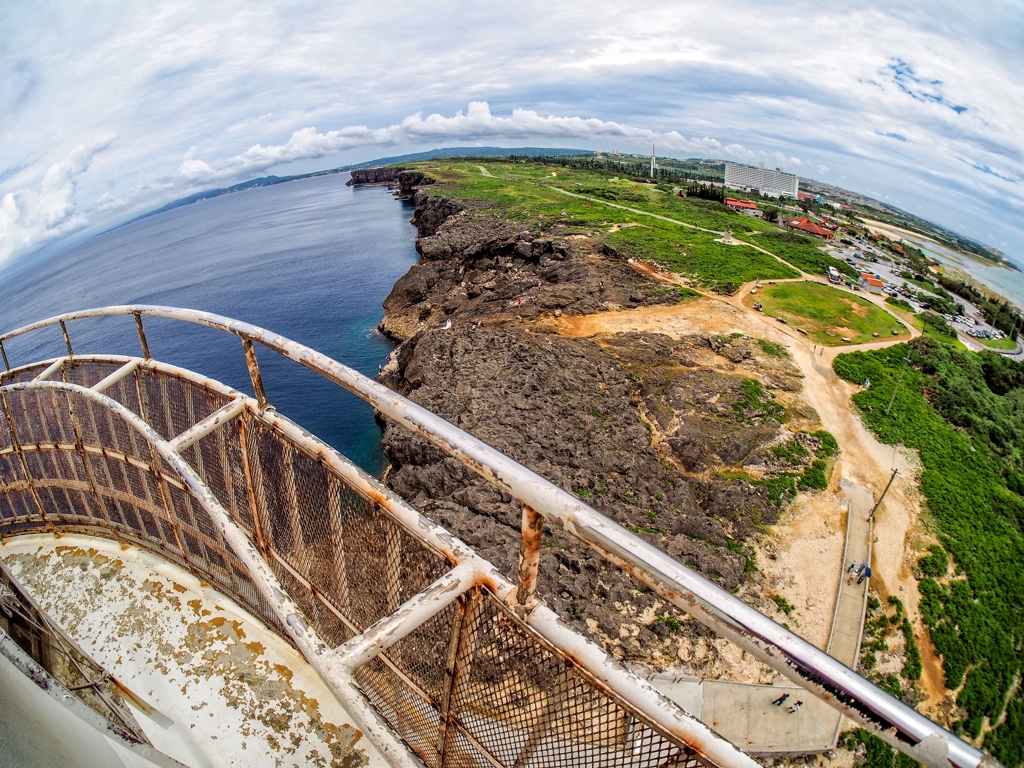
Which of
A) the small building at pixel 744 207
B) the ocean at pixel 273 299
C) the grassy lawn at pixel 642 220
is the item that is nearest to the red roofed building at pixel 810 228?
the small building at pixel 744 207

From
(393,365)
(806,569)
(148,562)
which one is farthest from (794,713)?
(393,365)

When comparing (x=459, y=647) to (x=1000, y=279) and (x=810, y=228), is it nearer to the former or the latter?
(x=810, y=228)

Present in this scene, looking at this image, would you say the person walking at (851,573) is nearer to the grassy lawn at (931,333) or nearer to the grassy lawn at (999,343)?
the grassy lawn at (931,333)

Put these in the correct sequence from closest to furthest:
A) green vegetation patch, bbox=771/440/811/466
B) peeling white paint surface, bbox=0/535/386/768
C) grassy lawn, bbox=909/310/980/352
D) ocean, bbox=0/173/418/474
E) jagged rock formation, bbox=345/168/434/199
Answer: peeling white paint surface, bbox=0/535/386/768, green vegetation patch, bbox=771/440/811/466, grassy lawn, bbox=909/310/980/352, ocean, bbox=0/173/418/474, jagged rock formation, bbox=345/168/434/199

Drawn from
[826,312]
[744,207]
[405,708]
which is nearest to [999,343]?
[826,312]

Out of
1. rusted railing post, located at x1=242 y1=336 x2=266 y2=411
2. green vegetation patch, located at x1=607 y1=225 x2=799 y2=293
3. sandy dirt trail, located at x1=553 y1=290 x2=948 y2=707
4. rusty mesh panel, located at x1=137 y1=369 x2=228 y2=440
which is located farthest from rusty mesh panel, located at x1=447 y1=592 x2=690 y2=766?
green vegetation patch, located at x1=607 y1=225 x2=799 y2=293

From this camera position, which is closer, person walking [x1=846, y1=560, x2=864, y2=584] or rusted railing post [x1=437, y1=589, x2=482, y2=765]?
rusted railing post [x1=437, y1=589, x2=482, y2=765]

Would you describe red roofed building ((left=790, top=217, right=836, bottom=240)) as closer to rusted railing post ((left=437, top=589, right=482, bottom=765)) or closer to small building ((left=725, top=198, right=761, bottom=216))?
small building ((left=725, top=198, right=761, bottom=216))

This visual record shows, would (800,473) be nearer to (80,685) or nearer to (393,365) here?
(80,685)
